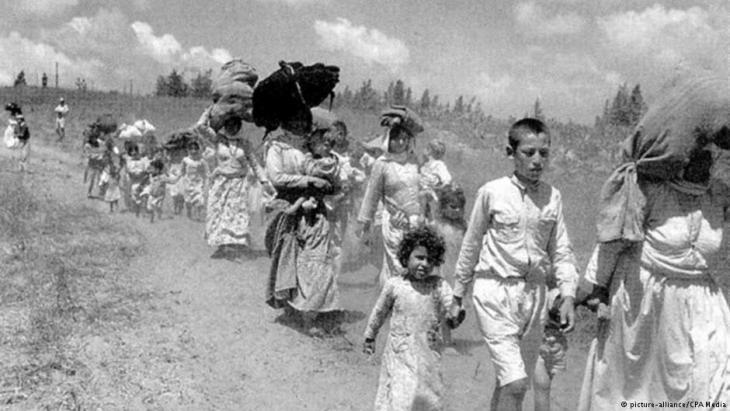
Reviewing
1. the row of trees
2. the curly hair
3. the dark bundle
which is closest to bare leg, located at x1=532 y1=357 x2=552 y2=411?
the curly hair

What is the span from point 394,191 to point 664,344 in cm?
306

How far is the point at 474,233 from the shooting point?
4.35m

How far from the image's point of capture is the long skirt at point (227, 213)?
998 cm

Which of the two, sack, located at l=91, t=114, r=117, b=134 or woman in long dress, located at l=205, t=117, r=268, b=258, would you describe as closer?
woman in long dress, located at l=205, t=117, r=268, b=258

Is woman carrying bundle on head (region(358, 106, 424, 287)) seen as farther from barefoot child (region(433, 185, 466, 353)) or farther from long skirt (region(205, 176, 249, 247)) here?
long skirt (region(205, 176, 249, 247))

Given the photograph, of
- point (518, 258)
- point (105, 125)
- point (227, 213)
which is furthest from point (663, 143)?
point (105, 125)

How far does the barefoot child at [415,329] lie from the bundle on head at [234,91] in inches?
196

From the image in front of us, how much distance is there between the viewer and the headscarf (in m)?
3.59

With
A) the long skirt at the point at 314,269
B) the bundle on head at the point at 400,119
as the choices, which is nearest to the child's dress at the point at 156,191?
the long skirt at the point at 314,269

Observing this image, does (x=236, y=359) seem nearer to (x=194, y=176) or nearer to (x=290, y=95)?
(x=290, y=95)

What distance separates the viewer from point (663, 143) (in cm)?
370

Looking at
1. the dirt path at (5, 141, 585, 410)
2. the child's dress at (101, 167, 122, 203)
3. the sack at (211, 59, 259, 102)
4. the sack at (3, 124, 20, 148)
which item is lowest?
the dirt path at (5, 141, 585, 410)

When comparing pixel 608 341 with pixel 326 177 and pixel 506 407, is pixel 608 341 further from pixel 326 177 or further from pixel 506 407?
pixel 326 177

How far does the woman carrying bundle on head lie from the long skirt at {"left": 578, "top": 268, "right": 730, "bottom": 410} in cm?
255
